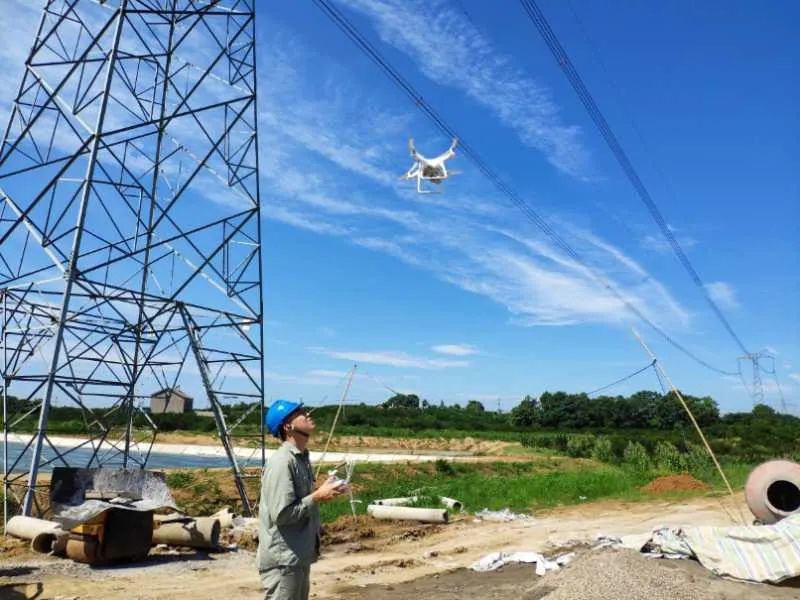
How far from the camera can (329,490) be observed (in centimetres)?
400

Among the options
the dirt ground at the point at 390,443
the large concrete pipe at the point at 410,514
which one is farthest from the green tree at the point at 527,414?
the large concrete pipe at the point at 410,514

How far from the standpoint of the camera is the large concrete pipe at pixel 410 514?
16.8 meters

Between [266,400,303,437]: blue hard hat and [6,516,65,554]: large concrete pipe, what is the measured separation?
834 cm

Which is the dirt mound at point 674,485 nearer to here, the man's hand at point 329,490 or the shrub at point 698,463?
the shrub at point 698,463

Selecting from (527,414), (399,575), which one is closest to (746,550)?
(399,575)

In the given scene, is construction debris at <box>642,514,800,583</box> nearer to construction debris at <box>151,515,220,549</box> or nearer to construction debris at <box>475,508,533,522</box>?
construction debris at <box>475,508,533,522</box>

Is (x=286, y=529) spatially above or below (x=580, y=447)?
below

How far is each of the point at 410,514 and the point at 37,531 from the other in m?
8.79

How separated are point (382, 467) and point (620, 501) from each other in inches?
419

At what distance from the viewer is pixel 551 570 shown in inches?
402

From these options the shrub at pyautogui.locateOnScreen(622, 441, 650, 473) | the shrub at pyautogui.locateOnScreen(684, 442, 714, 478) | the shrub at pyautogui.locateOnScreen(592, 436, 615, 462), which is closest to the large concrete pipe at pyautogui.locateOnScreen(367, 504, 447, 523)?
the shrub at pyautogui.locateOnScreen(684, 442, 714, 478)

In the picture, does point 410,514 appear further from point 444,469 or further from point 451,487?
point 444,469

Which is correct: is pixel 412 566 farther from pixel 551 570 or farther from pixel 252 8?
pixel 252 8

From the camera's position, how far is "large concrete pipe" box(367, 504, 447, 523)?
16.8 m
